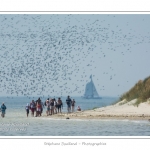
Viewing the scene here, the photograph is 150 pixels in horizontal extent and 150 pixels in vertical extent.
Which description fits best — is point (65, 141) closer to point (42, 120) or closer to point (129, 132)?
point (129, 132)

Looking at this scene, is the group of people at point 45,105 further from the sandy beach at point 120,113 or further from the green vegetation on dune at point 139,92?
the green vegetation on dune at point 139,92

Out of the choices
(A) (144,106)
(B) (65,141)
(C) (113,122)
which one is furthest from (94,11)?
(A) (144,106)

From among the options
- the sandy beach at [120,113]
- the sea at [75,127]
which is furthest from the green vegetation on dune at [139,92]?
the sea at [75,127]

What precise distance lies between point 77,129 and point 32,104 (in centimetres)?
826

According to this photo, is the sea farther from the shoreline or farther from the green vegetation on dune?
the green vegetation on dune

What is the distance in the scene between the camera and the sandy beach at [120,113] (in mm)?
46719

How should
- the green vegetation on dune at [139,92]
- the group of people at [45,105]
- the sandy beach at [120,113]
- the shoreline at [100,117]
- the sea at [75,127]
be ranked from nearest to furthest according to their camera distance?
the sea at [75,127]
the shoreline at [100,117]
the sandy beach at [120,113]
the group of people at [45,105]
the green vegetation on dune at [139,92]

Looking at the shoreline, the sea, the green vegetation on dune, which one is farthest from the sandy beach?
the sea

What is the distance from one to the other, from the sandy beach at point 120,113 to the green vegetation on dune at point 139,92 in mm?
561

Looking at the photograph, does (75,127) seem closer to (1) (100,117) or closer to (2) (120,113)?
(1) (100,117)

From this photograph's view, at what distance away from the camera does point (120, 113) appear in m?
48.3

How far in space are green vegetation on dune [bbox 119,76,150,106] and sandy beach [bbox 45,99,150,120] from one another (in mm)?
561

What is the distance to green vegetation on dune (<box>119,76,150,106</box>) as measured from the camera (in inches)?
1947

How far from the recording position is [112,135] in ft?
127
